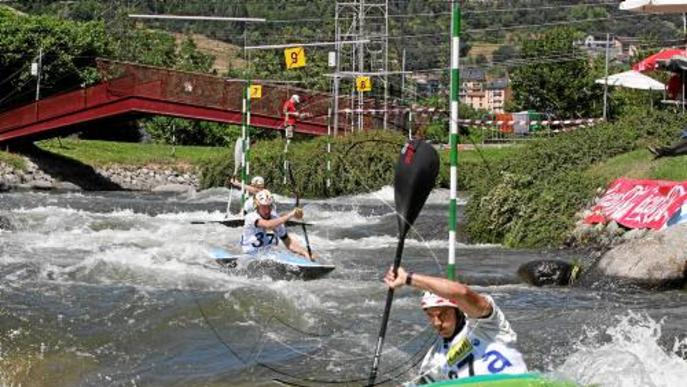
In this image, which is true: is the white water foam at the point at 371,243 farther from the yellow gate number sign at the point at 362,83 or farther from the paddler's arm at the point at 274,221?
the yellow gate number sign at the point at 362,83

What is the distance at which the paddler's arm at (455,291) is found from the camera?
6.38 metres

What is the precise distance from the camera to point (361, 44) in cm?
3694

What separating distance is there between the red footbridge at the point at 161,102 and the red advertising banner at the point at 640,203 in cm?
2234

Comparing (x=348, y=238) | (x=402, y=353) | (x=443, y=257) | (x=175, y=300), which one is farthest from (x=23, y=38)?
(x=402, y=353)

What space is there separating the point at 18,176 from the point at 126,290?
98.3 ft

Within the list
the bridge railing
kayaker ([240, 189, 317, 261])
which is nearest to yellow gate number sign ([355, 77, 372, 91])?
the bridge railing

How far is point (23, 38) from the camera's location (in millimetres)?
54719

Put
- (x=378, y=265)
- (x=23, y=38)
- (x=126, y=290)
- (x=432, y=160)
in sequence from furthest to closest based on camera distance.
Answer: (x=23, y=38) < (x=378, y=265) < (x=126, y=290) < (x=432, y=160)

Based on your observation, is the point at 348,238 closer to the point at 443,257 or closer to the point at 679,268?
the point at 443,257

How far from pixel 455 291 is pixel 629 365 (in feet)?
7.43

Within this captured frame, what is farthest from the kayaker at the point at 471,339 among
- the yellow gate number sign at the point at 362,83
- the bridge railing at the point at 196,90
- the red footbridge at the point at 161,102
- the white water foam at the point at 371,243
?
the bridge railing at the point at 196,90

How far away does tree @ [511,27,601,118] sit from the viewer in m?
63.7

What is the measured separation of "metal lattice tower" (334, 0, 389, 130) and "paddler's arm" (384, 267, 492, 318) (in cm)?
2291

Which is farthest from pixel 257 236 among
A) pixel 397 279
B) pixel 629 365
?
pixel 397 279
